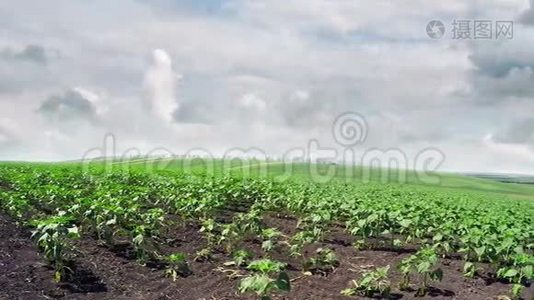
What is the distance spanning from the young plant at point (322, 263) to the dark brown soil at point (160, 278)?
7.0 inches

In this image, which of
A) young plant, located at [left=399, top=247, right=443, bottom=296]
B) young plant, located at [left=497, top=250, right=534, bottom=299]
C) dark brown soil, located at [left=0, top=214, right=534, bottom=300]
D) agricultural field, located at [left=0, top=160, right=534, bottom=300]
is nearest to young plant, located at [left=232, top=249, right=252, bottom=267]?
Result: agricultural field, located at [left=0, top=160, right=534, bottom=300]

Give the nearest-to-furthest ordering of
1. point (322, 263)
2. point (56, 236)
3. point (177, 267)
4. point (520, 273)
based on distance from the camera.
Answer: point (56, 236) → point (520, 273) → point (177, 267) → point (322, 263)

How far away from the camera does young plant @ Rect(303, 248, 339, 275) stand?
11.1 meters

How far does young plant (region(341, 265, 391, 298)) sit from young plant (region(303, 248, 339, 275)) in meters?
1.21

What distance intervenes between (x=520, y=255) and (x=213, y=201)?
8237 mm

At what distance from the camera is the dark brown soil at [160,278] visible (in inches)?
375

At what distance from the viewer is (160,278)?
1041 cm

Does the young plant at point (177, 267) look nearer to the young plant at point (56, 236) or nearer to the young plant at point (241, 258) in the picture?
the young plant at point (241, 258)

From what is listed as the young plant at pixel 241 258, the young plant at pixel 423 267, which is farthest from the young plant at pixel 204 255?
the young plant at pixel 423 267

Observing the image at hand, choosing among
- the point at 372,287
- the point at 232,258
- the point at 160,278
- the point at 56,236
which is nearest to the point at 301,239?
the point at 232,258

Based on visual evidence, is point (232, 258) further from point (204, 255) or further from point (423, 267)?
point (423, 267)

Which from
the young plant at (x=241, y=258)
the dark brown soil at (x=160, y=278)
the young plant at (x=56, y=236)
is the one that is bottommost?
the dark brown soil at (x=160, y=278)

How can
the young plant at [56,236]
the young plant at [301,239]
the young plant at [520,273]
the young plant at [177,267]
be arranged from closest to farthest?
1. the young plant at [56,236]
2. the young plant at [520,273]
3. the young plant at [177,267]
4. the young plant at [301,239]

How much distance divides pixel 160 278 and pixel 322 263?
10.00 feet
